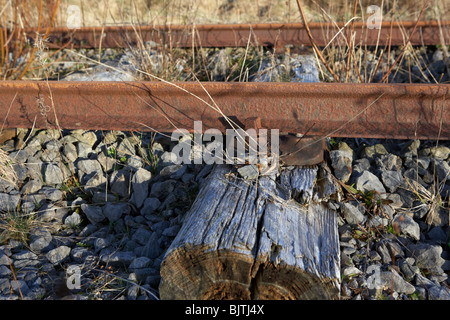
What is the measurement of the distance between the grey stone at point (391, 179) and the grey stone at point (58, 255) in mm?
1965

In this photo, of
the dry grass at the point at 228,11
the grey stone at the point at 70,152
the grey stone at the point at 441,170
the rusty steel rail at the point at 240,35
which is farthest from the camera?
the dry grass at the point at 228,11

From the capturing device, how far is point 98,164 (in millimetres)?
3111

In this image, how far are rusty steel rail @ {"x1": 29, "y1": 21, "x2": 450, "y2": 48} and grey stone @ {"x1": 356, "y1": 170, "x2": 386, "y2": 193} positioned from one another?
2.20m

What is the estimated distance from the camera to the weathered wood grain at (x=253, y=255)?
77.5 inches

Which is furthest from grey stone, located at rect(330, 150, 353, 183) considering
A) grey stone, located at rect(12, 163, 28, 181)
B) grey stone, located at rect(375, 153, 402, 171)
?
grey stone, located at rect(12, 163, 28, 181)

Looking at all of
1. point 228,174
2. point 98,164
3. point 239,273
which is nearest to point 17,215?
point 98,164

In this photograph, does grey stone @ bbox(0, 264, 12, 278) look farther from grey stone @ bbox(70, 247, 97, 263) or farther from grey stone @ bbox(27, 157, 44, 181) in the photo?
grey stone @ bbox(27, 157, 44, 181)

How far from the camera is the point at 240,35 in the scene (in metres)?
4.84

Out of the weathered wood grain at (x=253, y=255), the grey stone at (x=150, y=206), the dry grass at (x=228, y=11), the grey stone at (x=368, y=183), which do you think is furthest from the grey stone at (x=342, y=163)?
the dry grass at (x=228, y=11)

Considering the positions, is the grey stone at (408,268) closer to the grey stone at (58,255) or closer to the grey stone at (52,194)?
the grey stone at (58,255)

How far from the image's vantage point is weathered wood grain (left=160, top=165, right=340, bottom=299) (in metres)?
1.97

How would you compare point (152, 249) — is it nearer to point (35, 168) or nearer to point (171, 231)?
point (171, 231)

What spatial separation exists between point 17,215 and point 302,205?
1.75 metres
